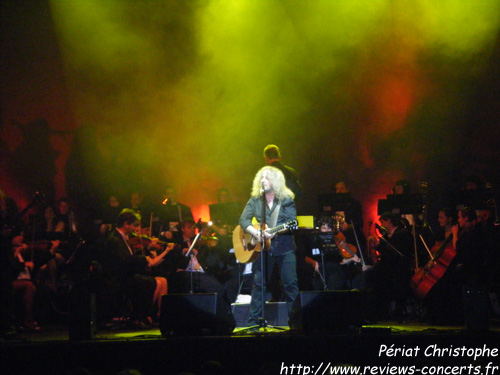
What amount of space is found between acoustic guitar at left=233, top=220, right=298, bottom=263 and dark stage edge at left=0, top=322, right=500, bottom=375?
46.7 inches

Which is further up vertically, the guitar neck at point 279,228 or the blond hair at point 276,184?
the blond hair at point 276,184

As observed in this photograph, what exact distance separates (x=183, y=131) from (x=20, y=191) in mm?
3371

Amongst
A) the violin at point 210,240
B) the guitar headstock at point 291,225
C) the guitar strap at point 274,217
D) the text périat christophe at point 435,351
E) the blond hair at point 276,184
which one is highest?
the blond hair at point 276,184

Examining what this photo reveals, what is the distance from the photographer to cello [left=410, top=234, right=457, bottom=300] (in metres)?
→ 7.39

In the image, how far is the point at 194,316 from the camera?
5.60 meters

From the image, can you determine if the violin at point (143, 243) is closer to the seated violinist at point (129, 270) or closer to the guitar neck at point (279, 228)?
the seated violinist at point (129, 270)

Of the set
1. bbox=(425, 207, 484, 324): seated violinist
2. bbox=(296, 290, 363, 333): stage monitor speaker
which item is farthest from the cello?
bbox=(296, 290, 363, 333): stage monitor speaker

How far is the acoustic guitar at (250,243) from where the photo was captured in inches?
241

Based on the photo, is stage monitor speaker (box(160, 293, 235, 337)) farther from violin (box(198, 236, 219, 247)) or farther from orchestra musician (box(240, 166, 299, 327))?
violin (box(198, 236, 219, 247))

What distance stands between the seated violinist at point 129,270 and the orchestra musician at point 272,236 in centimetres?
192

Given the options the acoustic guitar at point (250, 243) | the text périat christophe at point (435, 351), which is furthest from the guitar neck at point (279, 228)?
the text périat christophe at point (435, 351)

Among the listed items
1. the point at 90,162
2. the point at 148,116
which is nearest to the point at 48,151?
the point at 90,162

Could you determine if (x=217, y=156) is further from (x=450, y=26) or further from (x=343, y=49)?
(x=450, y=26)

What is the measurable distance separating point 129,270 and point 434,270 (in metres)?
4.14
